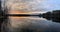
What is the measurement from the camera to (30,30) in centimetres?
92

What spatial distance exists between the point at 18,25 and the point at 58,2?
0.37 m

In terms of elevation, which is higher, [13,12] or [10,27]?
[13,12]

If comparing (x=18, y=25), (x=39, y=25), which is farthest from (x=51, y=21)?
(x=18, y=25)

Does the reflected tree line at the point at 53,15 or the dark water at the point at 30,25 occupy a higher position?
the reflected tree line at the point at 53,15

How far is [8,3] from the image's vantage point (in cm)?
97

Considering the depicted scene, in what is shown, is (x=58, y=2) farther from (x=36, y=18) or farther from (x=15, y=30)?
(x=15, y=30)

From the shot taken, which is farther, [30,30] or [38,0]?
[38,0]

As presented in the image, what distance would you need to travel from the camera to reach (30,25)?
97 cm

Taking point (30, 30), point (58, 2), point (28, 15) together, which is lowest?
point (30, 30)

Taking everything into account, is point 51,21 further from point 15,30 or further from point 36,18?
point 15,30

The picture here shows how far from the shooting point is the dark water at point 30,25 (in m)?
0.91

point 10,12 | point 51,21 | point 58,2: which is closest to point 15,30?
point 10,12

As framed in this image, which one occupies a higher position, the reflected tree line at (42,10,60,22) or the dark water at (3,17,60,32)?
the reflected tree line at (42,10,60,22)

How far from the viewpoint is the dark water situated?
0.91 meters
